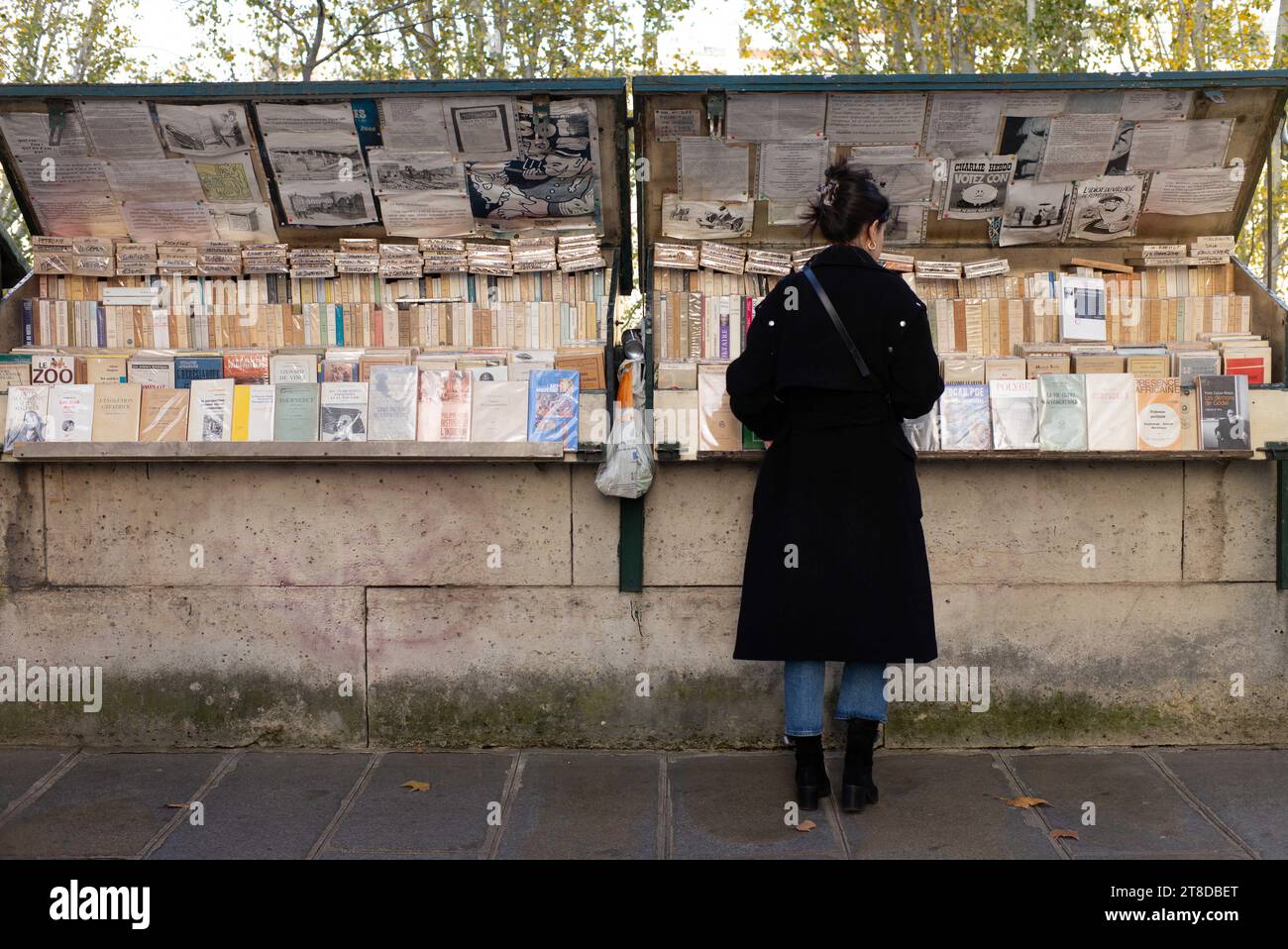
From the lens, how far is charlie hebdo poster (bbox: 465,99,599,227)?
412cm

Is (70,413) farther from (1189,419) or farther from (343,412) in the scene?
(1189,419)

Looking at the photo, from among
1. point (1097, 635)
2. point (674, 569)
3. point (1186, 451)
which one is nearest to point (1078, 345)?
point (1186, 451)

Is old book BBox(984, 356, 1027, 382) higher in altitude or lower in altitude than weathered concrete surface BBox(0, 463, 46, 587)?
higher

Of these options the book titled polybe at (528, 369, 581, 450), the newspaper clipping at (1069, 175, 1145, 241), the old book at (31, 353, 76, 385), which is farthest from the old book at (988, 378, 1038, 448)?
the old book at (31, 353, 76, 385)

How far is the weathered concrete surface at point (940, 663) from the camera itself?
13.8ft

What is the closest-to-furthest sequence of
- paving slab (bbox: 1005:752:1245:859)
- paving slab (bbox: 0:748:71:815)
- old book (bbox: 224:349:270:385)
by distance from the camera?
paving slab (bbox: 1005:752:1245:859)
paving slab (bbox: 0:748:71:815)
old book (bbox: 224:349:270:385)

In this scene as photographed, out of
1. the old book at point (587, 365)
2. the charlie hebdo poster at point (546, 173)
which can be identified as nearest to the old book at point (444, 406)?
the old book at point (587, 365)

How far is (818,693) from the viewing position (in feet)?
12.1

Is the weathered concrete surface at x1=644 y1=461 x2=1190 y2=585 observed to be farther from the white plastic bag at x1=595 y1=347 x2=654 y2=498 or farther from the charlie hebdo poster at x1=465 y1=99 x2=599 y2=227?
the charlie hebdo poster at x1=465 y1=99 x2=599 y2=227

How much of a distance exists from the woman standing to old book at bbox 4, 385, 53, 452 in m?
2.41

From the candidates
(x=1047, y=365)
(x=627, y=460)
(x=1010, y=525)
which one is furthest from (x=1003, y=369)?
(x=627, y=460)

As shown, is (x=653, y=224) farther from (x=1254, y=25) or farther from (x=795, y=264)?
(x=1254, y=25)

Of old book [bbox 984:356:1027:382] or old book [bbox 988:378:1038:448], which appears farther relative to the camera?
old book [bbox 984:356:1027:382]

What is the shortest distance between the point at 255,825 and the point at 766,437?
6.37 ft
